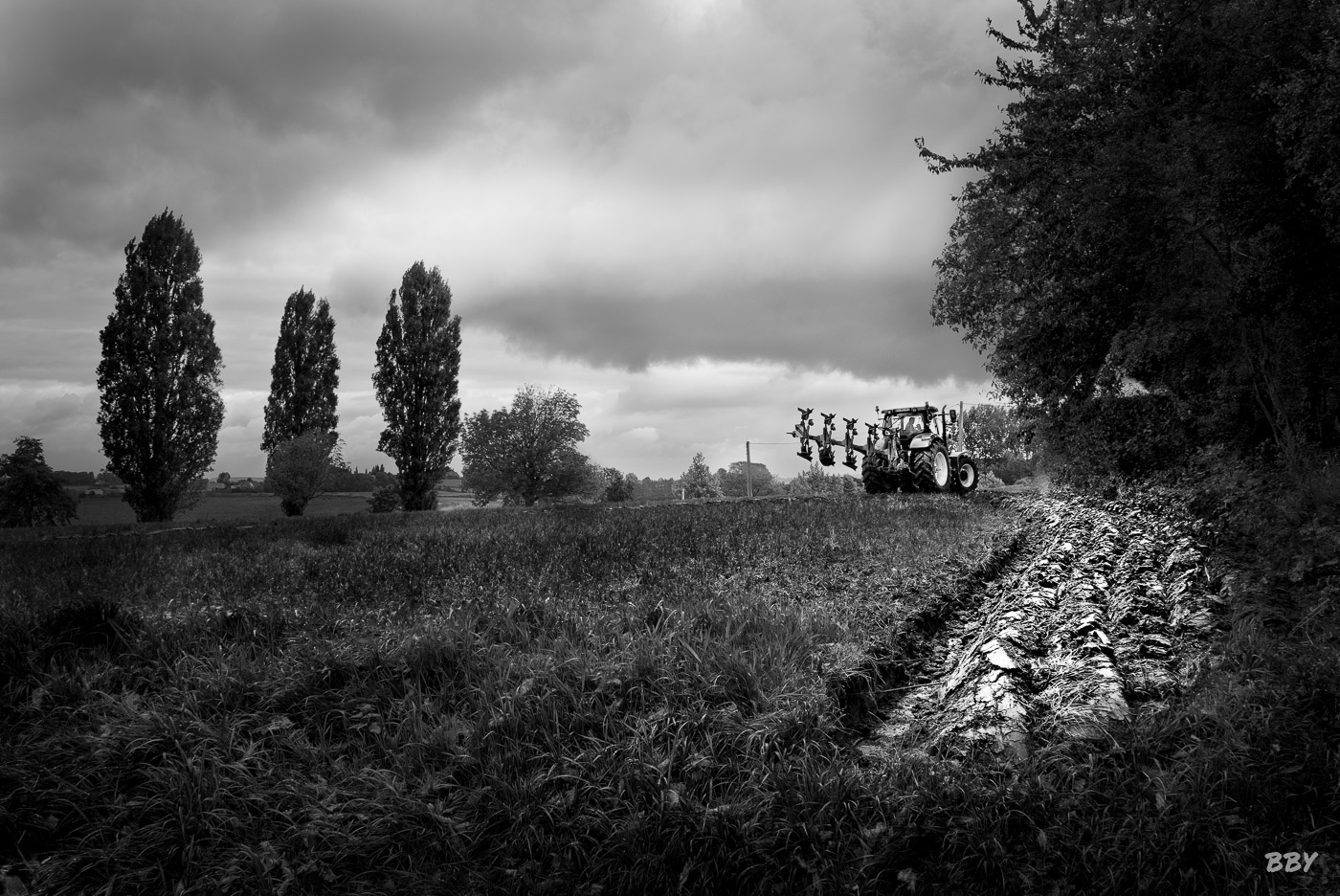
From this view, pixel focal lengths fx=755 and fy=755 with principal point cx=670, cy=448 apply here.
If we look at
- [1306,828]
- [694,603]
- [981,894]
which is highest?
[694,603]

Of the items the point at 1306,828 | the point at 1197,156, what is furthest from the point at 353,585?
the point at 1197,156

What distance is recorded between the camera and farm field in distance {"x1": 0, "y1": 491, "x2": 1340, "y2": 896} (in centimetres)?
332

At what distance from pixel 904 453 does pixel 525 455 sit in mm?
19683

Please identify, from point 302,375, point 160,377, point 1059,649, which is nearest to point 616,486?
point 302,375

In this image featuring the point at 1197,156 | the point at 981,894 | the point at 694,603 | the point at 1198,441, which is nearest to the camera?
the point at 981,894

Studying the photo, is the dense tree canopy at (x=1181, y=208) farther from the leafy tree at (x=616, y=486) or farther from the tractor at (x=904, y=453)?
the leafy tree at (x=616, y=486)

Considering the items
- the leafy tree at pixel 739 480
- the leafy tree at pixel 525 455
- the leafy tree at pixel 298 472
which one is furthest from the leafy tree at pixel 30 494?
the leafy tree at pixel 739 480

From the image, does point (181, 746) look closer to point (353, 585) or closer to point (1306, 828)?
point (353, 585)

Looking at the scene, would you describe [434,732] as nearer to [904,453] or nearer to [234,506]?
[904,453]

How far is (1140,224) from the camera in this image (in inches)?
530

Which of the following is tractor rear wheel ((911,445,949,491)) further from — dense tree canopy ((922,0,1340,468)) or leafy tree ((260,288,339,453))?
leafy tree ((260,288,339,453))

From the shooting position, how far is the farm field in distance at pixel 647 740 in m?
3.32

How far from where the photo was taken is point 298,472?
31266 millimetres

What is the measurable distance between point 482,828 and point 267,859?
3.04 feet
